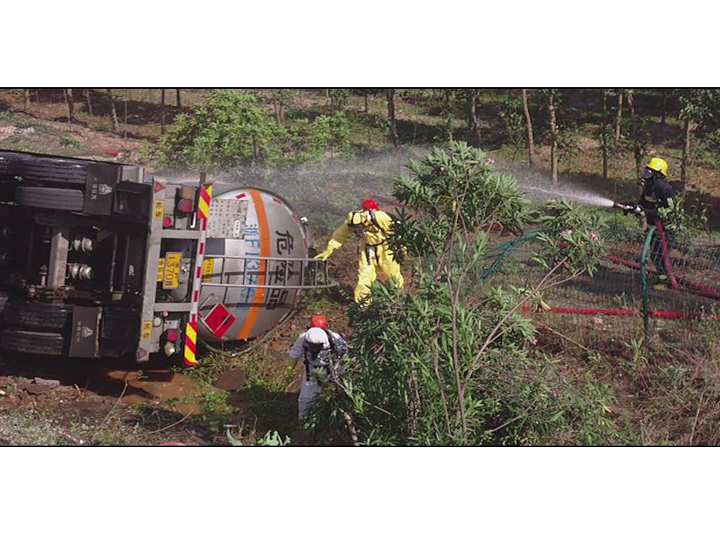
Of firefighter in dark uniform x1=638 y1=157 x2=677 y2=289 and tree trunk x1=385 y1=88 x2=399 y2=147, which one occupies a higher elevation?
tree trunk x1=385 y1=88 x2=399 y2=147

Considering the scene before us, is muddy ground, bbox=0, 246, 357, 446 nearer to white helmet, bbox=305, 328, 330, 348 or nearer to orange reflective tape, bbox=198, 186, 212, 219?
white helmet, bbox=305, 328, 330, 348

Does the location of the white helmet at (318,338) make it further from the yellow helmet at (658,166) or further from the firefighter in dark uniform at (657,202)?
the yellow helmet at (658,166)

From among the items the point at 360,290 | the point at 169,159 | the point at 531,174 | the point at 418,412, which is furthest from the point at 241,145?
the point at 418,412

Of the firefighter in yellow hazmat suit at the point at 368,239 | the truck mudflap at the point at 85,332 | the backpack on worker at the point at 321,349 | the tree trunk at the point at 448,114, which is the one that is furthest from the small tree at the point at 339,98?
the backpack on worker at the point at 321,349

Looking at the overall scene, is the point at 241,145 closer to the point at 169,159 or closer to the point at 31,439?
the point at 169,159

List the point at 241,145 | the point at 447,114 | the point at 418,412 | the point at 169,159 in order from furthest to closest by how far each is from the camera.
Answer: the point at 447,114
the point at 169,159
the point at 241,145
the point at 418,412

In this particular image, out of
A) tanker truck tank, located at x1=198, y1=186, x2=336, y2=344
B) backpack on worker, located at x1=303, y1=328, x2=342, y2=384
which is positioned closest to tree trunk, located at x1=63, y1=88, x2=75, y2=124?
tanker truck tank, located at x1=198, y1=186, x2=336, y2=344

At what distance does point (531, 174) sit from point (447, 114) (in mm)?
3093

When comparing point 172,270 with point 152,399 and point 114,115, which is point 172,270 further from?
point 114,115

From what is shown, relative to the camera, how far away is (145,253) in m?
7.98

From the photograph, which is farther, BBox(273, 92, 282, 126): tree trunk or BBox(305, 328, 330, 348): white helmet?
BBox(273, 92, 282, 126): tree trunk

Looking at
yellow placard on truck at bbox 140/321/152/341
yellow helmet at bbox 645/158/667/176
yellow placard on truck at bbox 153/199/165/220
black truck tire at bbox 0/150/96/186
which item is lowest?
yellow placard on truck at bbox 140/321/152/341

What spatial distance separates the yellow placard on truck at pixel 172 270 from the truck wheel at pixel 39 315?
3.03 feet

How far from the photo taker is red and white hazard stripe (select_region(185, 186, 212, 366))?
8.13 metres
